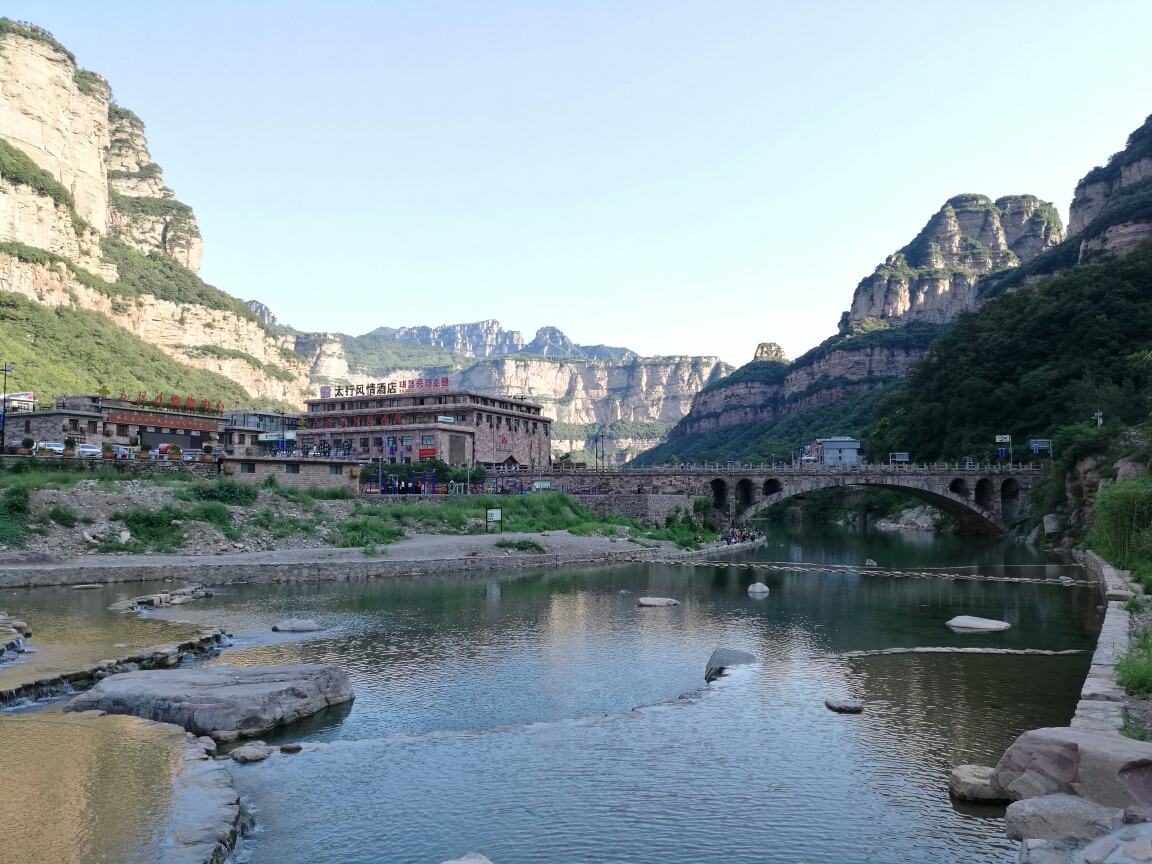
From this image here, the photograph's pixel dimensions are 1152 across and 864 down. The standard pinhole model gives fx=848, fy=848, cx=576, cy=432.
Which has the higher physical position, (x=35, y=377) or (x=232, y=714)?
(x=35, y=377)

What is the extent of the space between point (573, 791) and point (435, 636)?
707 inches

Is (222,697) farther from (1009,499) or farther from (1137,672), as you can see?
(1009,499)

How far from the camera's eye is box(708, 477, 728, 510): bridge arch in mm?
103394

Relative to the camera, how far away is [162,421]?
299 feet

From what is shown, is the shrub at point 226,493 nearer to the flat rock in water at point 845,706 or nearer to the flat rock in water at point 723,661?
the flat rock in water at point 723,661

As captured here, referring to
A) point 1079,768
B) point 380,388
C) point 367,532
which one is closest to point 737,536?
point 367,532

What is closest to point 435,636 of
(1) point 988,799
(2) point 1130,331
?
(1) point 988,799

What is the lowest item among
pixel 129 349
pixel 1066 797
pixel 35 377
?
pixel 1066 797

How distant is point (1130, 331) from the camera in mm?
101750

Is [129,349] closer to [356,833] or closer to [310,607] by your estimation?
[310,607]

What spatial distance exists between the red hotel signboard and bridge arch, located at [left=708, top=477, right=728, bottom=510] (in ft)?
195

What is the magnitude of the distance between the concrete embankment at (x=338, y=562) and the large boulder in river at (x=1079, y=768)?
4472 cm

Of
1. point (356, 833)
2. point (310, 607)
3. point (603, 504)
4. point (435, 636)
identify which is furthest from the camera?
point (603, 504)

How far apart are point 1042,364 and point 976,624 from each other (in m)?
86.3
